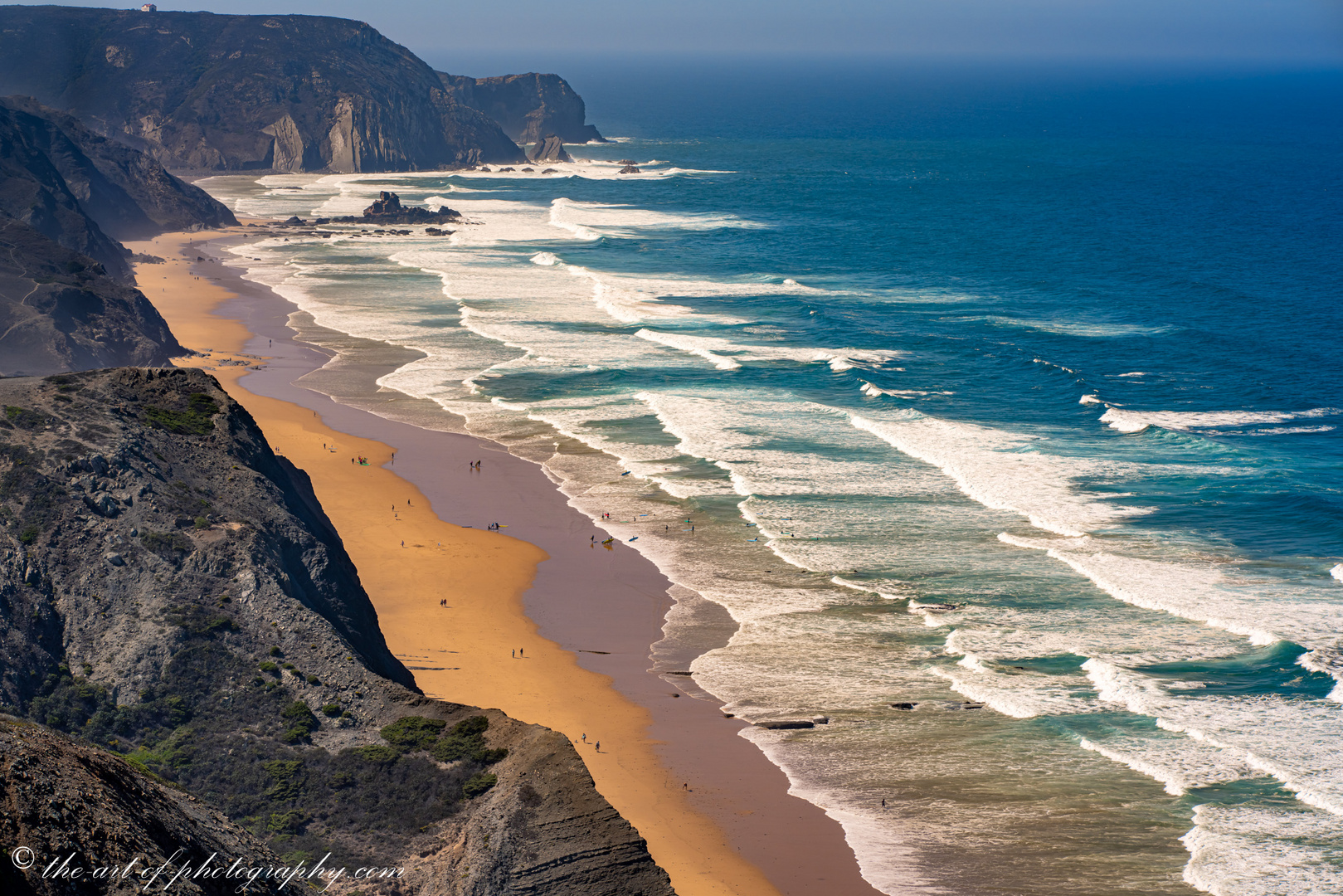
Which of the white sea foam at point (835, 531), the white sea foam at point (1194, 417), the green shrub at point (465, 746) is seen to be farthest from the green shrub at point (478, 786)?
the white sea foam at point (1194, 417)

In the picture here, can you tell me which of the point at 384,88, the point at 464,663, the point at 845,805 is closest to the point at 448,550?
the point at 464,663

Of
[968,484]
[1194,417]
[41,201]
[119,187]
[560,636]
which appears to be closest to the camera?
[560,636]

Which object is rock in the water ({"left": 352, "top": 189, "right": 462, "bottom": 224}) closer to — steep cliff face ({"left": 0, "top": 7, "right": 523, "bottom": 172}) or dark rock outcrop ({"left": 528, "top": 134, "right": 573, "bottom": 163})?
steep cliff face ({"left": 0, "top": 7, "right": 523, "bottom": 172})

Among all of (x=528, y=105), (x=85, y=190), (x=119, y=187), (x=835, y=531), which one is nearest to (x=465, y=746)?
(x=835, y=531)

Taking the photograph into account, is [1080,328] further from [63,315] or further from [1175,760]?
[63,315]

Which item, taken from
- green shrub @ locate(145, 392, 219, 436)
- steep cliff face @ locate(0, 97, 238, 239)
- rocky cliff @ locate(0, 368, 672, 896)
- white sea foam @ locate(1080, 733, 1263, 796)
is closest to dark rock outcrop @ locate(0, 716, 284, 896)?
rocky cliff @ locate(0, 368, 672, 896)
